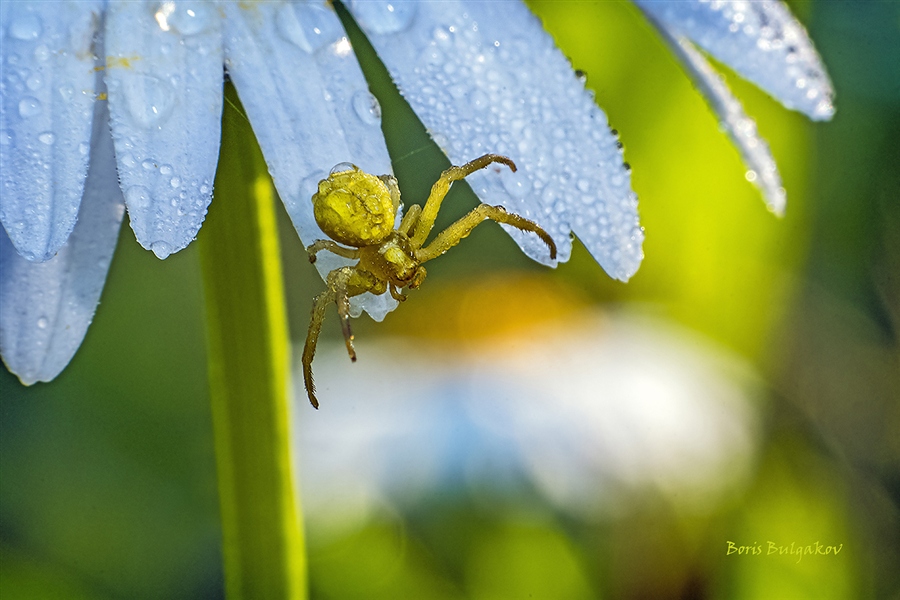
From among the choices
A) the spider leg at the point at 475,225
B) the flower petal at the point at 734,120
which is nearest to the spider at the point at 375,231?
the spider leg at the point at 475,225

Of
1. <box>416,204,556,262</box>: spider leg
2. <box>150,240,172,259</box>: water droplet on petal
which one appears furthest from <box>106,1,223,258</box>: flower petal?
<box>416,204,556,262</box>: spider leg

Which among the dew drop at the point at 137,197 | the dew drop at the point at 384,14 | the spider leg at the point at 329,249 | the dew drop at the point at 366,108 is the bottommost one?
the spider leg at the point at 329,249

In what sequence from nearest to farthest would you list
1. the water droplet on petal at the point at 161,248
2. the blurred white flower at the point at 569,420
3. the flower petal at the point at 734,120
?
the water droplet on petal at the point at 161,248
the flower petal at the point at 734,120
the blurred white flower at the point at 569,420

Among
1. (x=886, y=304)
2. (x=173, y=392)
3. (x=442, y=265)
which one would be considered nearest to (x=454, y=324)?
(x=442, y=265)

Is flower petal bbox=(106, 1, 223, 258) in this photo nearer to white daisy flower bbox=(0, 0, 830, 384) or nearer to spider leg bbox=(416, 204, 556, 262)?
white daisy flower bbox=(0, 0, 830, 384)

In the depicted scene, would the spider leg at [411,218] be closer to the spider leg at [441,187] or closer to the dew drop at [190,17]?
the spider leg at [441,187]

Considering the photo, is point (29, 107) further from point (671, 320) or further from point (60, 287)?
point (671, 320)

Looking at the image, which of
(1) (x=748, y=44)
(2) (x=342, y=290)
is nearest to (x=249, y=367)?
(2) (x=342, y=290)
